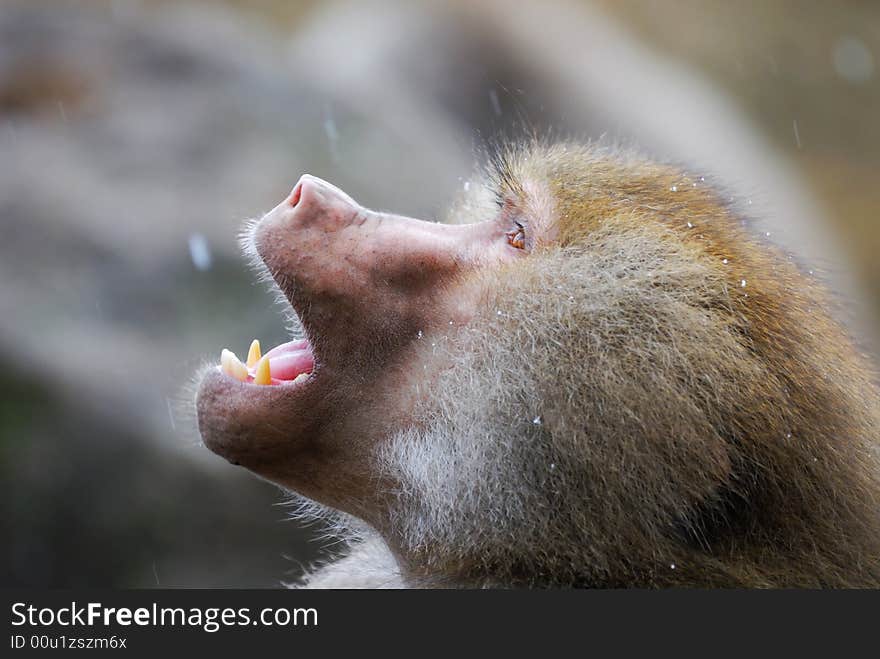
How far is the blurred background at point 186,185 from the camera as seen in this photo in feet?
17.1

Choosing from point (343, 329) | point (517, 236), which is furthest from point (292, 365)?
point (517, 236)

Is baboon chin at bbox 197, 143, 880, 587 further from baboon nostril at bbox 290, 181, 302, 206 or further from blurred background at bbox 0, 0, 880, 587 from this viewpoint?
blurred background at bbox 0, 0, 880, 587

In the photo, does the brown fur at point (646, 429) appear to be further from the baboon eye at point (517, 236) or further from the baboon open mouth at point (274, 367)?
the baboon open mouth at point (274, 367)

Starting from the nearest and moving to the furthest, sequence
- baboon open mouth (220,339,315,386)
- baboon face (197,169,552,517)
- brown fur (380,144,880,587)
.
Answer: brown fur (380,144,880,587), baboon face (197,169,552,517), baboon open mouth (220,339,315,386)

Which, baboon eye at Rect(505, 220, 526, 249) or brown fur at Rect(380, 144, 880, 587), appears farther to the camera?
baboon eye at Rect(505, 220, 526, 249)

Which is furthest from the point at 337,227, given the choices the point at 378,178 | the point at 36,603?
the point at 378,178

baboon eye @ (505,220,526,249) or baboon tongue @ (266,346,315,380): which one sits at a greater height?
baboon eye @ (505,220,526,249)

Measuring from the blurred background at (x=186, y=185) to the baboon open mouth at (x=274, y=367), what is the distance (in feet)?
1.86

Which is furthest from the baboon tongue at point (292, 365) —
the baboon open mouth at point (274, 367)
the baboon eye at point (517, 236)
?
the baboon eye at point (517, 236)

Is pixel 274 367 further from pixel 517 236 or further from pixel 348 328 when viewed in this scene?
pixel 517 236

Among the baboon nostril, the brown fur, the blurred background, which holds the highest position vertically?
the blurred background

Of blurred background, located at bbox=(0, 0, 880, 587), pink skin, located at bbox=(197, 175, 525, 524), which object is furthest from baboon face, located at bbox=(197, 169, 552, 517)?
blurred background, located at bbox=(0, 0, 880, 587)

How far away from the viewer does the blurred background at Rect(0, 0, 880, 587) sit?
5.20 meters

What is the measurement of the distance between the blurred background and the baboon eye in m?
0.56
